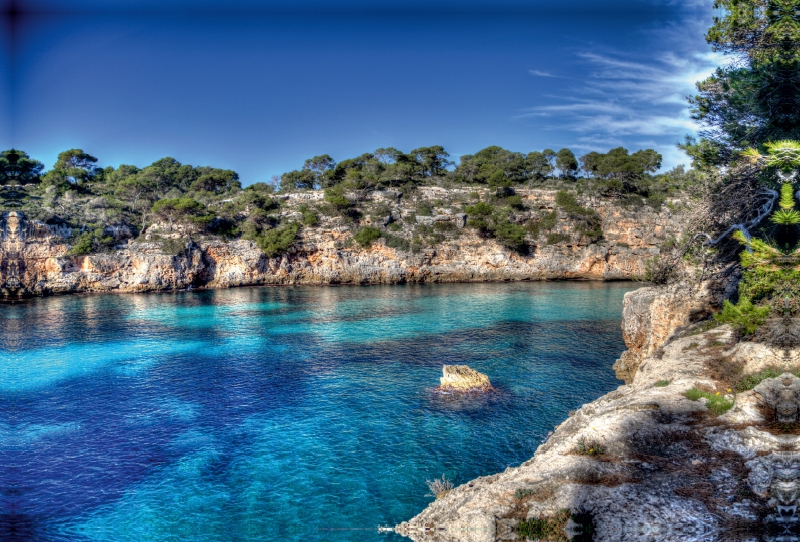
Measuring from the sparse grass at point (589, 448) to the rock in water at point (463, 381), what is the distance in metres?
9.72

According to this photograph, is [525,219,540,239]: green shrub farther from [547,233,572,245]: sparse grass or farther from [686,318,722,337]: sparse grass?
[686,318,722,337]: sparse grass

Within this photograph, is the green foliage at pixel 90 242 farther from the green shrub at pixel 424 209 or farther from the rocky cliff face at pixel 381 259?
the green shrub at pixel 424 209

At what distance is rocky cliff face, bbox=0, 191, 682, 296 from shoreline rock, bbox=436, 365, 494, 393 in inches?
1632

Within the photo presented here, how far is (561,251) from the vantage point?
62031 millimetres

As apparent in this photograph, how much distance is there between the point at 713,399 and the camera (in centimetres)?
973

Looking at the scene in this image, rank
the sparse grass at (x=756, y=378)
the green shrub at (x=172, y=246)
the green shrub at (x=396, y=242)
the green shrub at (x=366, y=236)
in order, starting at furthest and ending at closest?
the green shrub at (x=396, y=242)
the green shrub at (x=366, y=236)
the green shrub at (x=172, y=246)
the sparse grass at (x=756, y=378)

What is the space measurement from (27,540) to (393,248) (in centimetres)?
5192

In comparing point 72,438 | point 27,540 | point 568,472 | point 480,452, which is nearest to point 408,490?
point 480,452

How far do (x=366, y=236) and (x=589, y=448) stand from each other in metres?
52.8

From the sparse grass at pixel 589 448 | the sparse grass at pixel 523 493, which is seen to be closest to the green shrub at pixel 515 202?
the sparse grass at pixel 589 448

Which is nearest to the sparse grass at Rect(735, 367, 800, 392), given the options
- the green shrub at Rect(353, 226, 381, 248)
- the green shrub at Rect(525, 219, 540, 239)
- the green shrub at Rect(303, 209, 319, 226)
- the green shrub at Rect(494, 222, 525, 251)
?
the green shrub at Rect(494, 222, 525, 251)

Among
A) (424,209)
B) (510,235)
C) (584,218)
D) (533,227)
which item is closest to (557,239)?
(533,227)

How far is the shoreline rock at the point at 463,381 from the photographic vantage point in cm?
1875

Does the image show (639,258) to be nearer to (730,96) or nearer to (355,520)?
(730,96)
